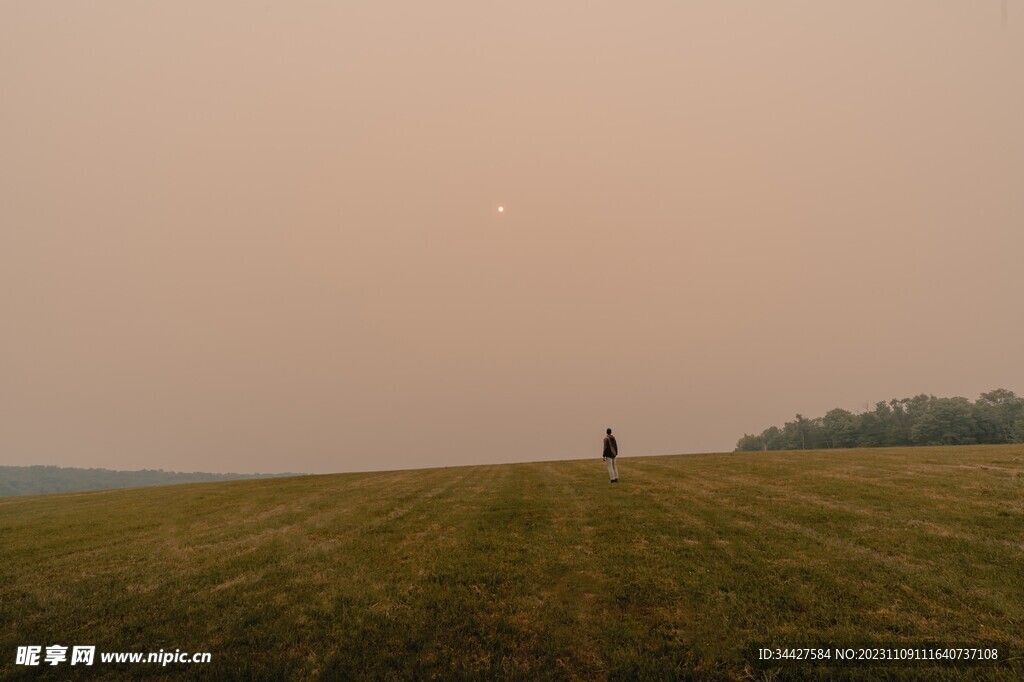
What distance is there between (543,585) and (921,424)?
15803cm

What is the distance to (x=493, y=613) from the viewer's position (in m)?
9.27

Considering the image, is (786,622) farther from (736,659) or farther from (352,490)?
(352,490)

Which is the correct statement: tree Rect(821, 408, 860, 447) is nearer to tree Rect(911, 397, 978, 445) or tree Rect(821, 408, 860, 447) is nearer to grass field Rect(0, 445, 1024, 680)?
tree Rect(911, 397, 978, 445)

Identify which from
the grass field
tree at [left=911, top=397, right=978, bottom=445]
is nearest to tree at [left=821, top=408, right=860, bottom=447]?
tree at [left=911, top=397, right=978, bottom=445]

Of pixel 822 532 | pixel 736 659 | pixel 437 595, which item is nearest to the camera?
pixel 736 659

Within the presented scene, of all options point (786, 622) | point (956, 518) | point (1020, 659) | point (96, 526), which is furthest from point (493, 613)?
point (96, 526)

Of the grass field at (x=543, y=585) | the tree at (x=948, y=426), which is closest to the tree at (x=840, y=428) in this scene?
the tree at (x=948, y=426)

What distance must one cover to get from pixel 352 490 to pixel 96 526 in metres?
12.1

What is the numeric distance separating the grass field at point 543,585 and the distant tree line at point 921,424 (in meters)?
137

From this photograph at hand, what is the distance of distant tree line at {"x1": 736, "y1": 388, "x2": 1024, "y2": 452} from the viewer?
375 ft

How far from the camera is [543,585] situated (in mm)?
10500

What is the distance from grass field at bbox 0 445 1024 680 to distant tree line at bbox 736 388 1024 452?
448ft

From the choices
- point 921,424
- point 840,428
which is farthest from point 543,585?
point 840,428

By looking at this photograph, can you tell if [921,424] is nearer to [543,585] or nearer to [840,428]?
[840,428]
